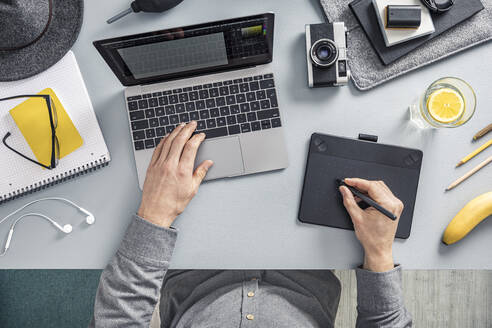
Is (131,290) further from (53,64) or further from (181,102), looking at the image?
(53,64)

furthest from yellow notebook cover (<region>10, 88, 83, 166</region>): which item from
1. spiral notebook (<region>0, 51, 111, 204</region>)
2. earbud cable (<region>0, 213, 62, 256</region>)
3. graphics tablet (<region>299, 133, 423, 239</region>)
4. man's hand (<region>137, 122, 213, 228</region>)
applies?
graphics tablet (<region>299, 133, 423, 239</region>)

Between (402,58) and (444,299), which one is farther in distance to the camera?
(444,299)

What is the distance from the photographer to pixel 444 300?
1359 mm

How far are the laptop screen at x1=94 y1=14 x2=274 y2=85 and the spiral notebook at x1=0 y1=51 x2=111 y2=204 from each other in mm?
124

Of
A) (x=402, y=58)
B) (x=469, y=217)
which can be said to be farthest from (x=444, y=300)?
(x=402, y=58)

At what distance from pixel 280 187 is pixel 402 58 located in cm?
39

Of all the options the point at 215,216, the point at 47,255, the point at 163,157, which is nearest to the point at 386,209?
the point at 215,216

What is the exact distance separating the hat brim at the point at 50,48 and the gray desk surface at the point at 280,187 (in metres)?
0.03

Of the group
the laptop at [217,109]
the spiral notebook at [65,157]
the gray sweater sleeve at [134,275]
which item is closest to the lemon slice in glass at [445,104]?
the laptop at [217,109]

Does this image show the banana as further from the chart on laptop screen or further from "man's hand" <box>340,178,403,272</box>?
the chart on laptop screen

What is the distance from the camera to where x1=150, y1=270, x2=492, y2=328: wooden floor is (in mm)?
1354

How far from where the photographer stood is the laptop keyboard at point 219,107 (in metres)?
0.81

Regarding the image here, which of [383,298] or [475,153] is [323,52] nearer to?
[475,153]

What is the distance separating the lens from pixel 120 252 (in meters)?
0.78
